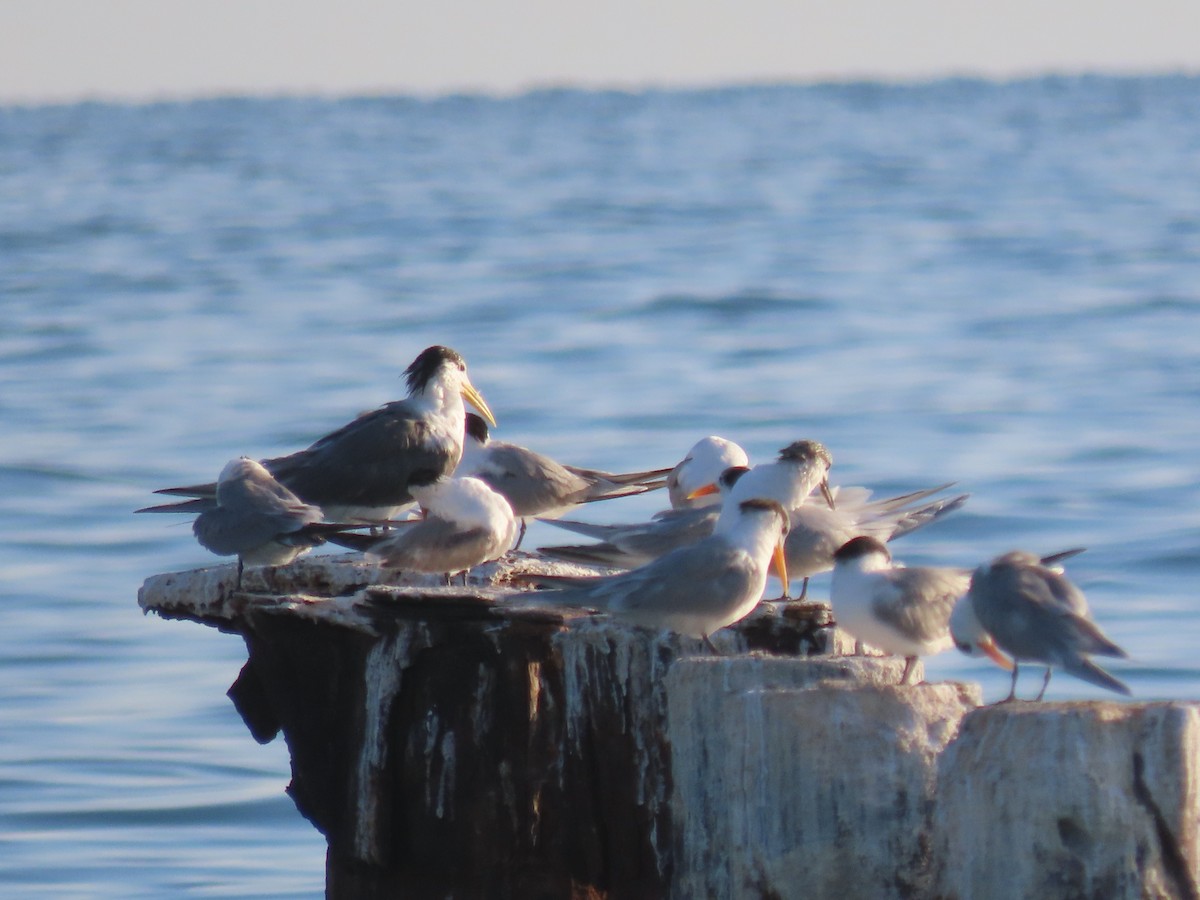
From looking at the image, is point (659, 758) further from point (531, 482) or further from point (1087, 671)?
point (531, 482)

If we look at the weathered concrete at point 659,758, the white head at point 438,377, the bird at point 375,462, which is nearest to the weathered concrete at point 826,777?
the weathered concrete at point 659,758

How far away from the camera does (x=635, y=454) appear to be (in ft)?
49.9

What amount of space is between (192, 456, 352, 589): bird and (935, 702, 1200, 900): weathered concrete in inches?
95.6

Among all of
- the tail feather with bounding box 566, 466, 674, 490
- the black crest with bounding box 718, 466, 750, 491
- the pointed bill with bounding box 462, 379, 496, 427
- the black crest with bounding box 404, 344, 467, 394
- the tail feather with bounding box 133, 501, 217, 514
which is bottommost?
the tail feather with bounding box 133, 501, 217, 514

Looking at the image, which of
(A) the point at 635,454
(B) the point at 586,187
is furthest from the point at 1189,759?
(B) the point at 586,187

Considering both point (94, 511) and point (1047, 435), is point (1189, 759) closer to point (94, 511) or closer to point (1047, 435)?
point (94, 511)

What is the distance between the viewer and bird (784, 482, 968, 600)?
259 inches

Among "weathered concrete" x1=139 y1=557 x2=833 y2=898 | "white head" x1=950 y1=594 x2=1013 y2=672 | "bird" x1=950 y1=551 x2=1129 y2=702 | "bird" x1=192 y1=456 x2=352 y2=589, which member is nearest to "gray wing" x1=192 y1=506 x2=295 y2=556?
"bird" x1=192 y1=456 x2=352 y2=589

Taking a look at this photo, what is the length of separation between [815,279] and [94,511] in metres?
16.7

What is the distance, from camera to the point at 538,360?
21.5 m

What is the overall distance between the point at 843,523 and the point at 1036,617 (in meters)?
1.88

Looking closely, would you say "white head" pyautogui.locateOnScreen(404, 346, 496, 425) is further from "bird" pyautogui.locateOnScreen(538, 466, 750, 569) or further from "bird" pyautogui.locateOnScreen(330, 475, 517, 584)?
"bird" pyautogui.locateOnScreen(330, 475, 517, 584)

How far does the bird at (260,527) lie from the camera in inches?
251

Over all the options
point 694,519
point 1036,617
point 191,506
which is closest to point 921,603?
point 1036,617
